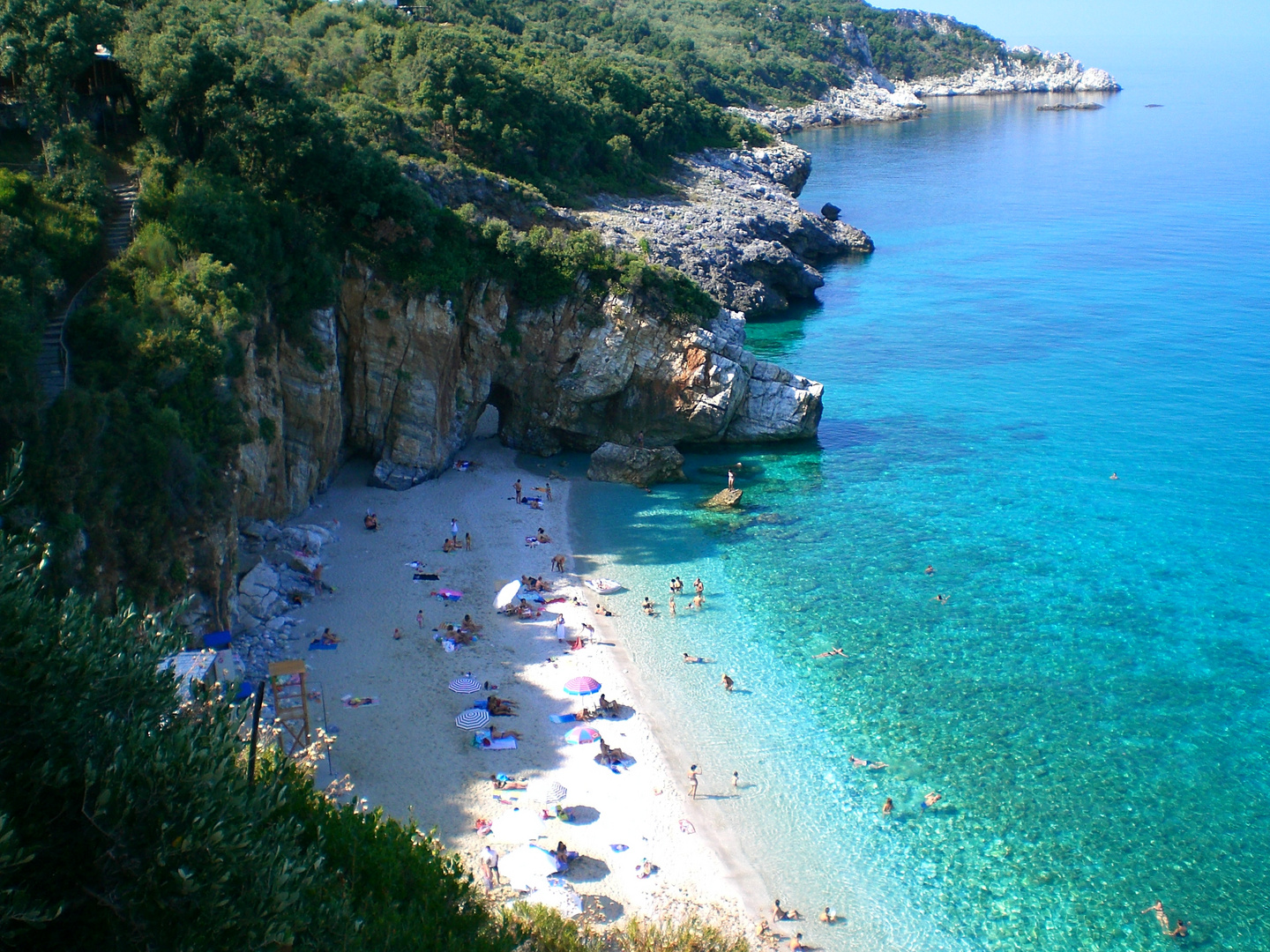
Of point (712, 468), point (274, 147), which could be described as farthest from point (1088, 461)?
point (274, 147)

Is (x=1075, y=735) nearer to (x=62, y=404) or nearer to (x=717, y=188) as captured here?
(x=62, y=404)

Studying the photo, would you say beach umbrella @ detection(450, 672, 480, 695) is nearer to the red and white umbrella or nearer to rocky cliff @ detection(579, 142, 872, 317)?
the red and white umbrella

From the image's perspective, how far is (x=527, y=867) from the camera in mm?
19359

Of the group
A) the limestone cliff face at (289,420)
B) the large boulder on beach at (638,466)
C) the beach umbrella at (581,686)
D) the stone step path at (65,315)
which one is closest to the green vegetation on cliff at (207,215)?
the stone step path at (65,315)

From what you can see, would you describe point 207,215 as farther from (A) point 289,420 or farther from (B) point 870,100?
(B) point 870,100

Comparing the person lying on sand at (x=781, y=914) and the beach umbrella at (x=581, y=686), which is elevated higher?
the beach umbrella at (x=581, y=686)

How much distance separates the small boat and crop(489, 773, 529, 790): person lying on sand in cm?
943

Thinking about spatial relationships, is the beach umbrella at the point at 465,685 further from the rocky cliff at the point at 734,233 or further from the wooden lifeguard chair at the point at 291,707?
the rocky cliff at the point at 734,233

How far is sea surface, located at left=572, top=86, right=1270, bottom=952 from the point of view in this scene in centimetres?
2022

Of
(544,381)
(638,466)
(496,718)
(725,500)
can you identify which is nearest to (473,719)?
(496,718)

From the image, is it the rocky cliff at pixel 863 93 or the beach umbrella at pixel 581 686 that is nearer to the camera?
the beach umbrella at pixel 581 686

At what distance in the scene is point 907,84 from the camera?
195 meters

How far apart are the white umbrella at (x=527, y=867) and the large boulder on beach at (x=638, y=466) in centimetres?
2064

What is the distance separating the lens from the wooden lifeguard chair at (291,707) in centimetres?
2142
